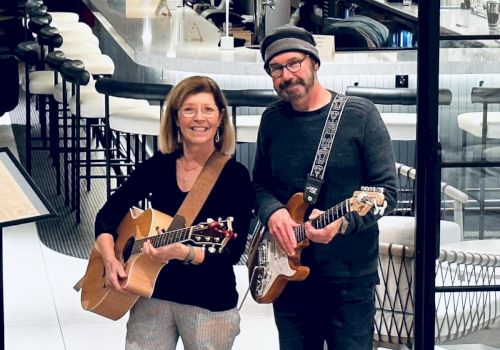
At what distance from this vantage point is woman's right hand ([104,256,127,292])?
4.23 m

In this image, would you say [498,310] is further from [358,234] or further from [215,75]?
[215,75]

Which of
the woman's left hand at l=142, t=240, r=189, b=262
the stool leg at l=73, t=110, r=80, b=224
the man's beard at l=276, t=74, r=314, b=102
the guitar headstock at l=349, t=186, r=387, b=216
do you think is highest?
the man's beard at l=276, t=74, r=314, b=102

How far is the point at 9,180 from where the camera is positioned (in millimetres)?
4797

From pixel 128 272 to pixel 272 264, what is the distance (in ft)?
1.50

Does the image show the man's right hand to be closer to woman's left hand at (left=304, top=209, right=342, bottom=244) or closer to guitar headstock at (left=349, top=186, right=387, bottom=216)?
woman's left hand at (left=304, top=209, right=342, bottom=244)

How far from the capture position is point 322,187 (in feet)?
13.6

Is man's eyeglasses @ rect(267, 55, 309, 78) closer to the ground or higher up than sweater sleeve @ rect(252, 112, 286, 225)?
higher up

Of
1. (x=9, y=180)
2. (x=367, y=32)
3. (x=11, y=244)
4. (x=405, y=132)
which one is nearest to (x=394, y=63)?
(x=405, y=132)

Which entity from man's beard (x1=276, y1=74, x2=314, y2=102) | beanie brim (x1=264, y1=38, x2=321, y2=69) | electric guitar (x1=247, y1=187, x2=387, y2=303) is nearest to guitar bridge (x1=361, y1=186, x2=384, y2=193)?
electric guitar (x1=247, y1=187, x2=387, y2=303)

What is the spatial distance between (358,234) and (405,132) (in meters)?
3.04

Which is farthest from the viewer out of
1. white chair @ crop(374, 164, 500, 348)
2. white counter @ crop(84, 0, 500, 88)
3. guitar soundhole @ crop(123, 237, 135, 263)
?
white counter @ crop(84, 0, 500, 88)

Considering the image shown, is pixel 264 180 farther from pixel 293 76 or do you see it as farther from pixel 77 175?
pixel 77 175

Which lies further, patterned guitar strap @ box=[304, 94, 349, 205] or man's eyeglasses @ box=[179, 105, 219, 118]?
man's eyeglasses @ box=[179, 105, 219, 118]

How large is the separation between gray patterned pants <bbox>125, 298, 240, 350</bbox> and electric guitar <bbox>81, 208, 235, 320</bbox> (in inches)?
2.4
